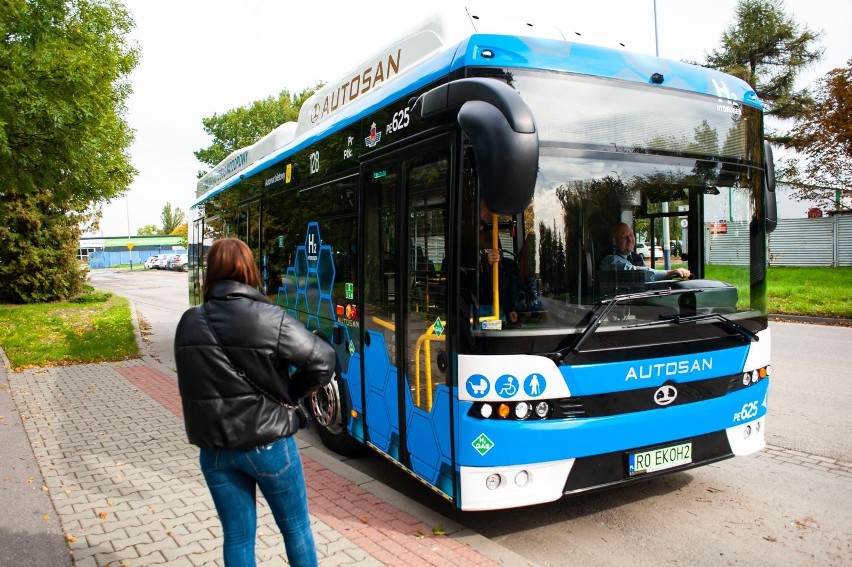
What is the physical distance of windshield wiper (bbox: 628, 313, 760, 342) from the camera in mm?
4098

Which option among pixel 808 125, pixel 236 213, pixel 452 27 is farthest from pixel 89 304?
pixel 808 125

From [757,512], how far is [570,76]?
3347 mm

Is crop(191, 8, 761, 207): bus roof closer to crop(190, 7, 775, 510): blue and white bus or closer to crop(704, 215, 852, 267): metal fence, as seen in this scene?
crop(190, 7, 775, 510): blue and white bus

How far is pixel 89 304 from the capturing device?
2381 cm

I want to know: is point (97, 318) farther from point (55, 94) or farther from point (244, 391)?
point (244, 391)

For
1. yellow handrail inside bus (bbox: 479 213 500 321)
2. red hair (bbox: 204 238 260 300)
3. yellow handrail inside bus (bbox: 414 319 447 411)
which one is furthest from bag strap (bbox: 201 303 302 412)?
yellow handrail inside bus (bbox: 414 319 447 411)

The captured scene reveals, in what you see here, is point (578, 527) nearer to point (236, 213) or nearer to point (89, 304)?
point (236, 213)

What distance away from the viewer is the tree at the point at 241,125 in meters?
48.4

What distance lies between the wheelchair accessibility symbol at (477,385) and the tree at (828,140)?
20.1 m

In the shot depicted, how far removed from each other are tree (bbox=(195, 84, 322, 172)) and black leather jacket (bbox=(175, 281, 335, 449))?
46.3 metres

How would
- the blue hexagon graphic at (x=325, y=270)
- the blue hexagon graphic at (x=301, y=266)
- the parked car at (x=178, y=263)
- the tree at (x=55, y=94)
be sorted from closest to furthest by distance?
the blue hexagon graphic at (x=325, y=270) → the blue hexagon graphic at (x=301, y=266) → the tree at (x=55, y=94) → the parked car at (x=178, y=263)

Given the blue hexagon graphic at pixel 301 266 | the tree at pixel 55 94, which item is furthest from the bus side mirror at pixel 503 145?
the tree at pixel 55 94

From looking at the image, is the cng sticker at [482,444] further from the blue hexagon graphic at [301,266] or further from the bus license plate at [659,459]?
the blue hexagon graphic at [301,266]

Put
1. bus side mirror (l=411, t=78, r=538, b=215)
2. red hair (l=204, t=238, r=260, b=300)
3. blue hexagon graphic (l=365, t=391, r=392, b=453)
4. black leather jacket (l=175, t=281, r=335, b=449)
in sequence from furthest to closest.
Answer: blue hexagon graphic (l=365, t=391, r=392, b=453)
bus side mirror (l=411, t=78, r=538, b=215)
red hair (l=204, t=238, r=260, b=300)
black leather jacket (l=175, t=281, r=335, b=449)
